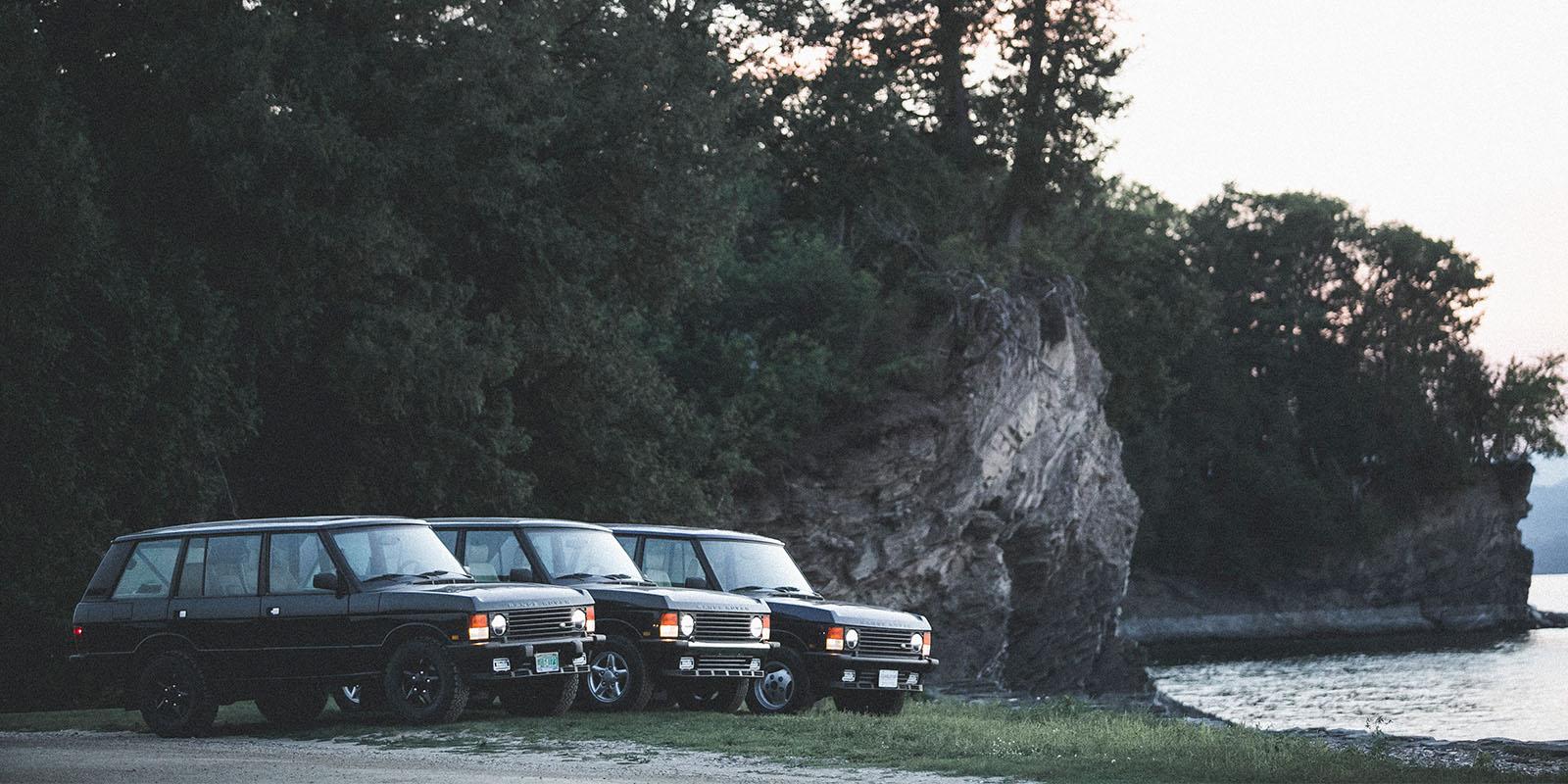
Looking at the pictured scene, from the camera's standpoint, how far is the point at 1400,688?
67.1 metres

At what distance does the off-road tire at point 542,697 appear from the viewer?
20203mm

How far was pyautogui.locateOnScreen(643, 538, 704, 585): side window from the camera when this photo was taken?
23.0 metres

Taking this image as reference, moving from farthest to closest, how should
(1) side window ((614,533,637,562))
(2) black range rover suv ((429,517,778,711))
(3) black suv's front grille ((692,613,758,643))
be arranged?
(1) side window ((614,533,637,562)) < (3) black suv's front grille ((692,613,758,643)) < (2) black range rover suv ((429,517,778,711))

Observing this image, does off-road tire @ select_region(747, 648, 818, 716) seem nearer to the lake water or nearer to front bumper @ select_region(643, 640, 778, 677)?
front bumper @ select_region(643, 640, 778, 677)

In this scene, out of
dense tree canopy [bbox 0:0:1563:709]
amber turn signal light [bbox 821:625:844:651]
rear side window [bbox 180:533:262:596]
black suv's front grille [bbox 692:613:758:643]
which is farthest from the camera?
dense tree canopy [bbox 0:0:1563:709]

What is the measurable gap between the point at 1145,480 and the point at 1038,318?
42.2m

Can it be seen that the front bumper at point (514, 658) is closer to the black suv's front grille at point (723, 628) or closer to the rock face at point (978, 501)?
the black suv's front grille at point (723, 628)

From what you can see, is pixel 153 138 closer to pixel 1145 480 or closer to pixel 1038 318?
pixel 1038 318

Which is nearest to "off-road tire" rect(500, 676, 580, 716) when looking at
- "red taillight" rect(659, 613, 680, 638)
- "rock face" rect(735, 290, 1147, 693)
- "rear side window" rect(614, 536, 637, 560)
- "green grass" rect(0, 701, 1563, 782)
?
"green grass" rect(0, 701, 1563, 782)

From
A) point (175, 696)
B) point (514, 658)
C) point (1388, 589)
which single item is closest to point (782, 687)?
point (514, 658)

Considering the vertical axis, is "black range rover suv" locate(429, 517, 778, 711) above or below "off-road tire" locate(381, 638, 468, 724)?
above

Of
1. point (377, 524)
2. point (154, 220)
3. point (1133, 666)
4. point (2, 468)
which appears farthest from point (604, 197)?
point (1133, 666)

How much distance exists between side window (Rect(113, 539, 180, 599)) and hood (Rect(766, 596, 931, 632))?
6931 millimetres

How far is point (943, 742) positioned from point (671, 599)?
4396 millimetres
